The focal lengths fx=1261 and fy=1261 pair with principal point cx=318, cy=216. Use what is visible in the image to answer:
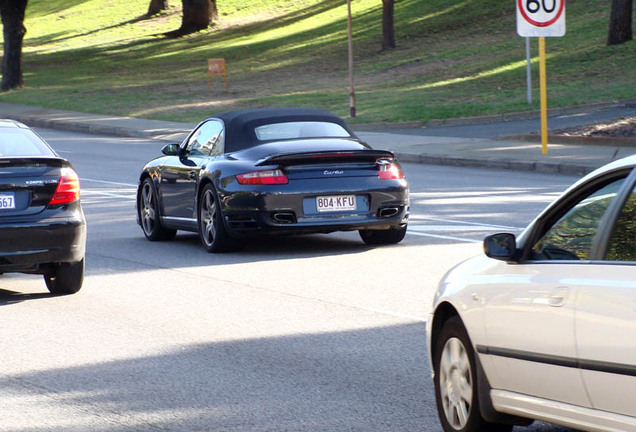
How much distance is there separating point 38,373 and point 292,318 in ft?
7.14

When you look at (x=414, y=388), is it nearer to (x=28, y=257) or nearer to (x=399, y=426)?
(x=399, y=426)

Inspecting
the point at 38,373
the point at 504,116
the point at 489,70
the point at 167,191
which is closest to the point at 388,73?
the point at 489,70

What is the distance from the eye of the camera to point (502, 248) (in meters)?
5.41

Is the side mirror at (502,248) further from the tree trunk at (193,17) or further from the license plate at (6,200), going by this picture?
the tree trunk at (193,17)

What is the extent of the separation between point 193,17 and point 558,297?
192ft

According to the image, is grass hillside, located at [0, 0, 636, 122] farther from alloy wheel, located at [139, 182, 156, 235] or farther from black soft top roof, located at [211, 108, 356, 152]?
black soft top roof, located at [211, 108, 356, 152]

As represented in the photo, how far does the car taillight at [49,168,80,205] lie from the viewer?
32.7 feet

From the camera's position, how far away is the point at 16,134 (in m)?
10.6

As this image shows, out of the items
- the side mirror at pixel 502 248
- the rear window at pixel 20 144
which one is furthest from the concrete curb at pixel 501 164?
the side mirror at pixel 502 248

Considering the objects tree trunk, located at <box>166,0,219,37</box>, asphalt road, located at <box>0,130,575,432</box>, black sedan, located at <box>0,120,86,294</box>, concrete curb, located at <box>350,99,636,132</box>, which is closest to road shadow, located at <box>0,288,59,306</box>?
asphalt road, located at <box>0,130,575,432</box>

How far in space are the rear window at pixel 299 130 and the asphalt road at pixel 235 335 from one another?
3.79 feet

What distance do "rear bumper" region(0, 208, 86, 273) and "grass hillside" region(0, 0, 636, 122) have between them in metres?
21.4

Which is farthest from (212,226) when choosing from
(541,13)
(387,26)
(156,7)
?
(156,7)

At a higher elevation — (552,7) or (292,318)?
(552,7)
